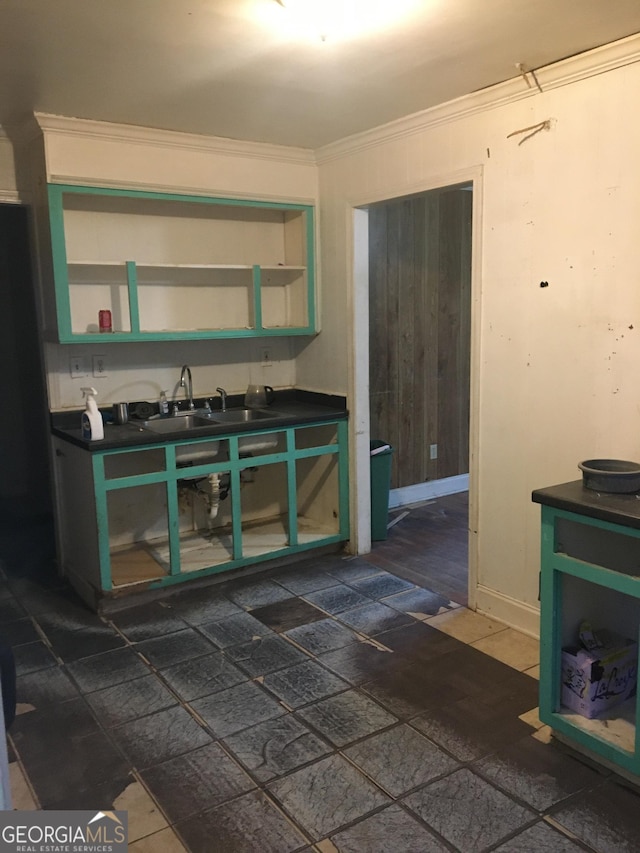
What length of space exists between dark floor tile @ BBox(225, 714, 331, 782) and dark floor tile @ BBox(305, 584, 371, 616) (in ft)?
3.00

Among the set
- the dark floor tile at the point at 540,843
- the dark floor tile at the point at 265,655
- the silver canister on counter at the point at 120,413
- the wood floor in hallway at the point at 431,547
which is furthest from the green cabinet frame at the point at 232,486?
the dark floor tile at the point at 540,843

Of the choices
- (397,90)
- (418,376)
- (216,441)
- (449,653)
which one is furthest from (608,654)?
(418,376)

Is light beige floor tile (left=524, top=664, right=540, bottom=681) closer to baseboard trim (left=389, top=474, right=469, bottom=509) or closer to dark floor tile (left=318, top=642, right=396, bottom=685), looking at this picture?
dark floor tile (left=318, top=642, right=396, bottom=685)

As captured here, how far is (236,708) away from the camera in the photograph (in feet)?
8.19

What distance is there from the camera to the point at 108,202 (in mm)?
3639

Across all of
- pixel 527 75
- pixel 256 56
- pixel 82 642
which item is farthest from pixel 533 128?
pixel 82 642

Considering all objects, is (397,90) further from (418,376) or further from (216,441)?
(418,376)

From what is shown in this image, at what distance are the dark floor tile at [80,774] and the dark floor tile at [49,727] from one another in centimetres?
2

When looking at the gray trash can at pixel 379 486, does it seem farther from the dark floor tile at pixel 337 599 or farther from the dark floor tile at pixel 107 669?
the dark floor tile at pixel 107 669

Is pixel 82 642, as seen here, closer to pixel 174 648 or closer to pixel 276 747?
pixel 174 648

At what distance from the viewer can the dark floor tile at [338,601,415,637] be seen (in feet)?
10.2

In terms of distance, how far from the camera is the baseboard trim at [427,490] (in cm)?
497

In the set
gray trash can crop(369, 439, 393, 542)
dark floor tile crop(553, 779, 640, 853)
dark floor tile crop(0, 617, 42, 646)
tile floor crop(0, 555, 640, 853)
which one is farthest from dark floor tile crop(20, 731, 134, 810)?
gray trash can crop(369, 439, 393, 542)

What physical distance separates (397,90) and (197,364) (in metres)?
1.91
